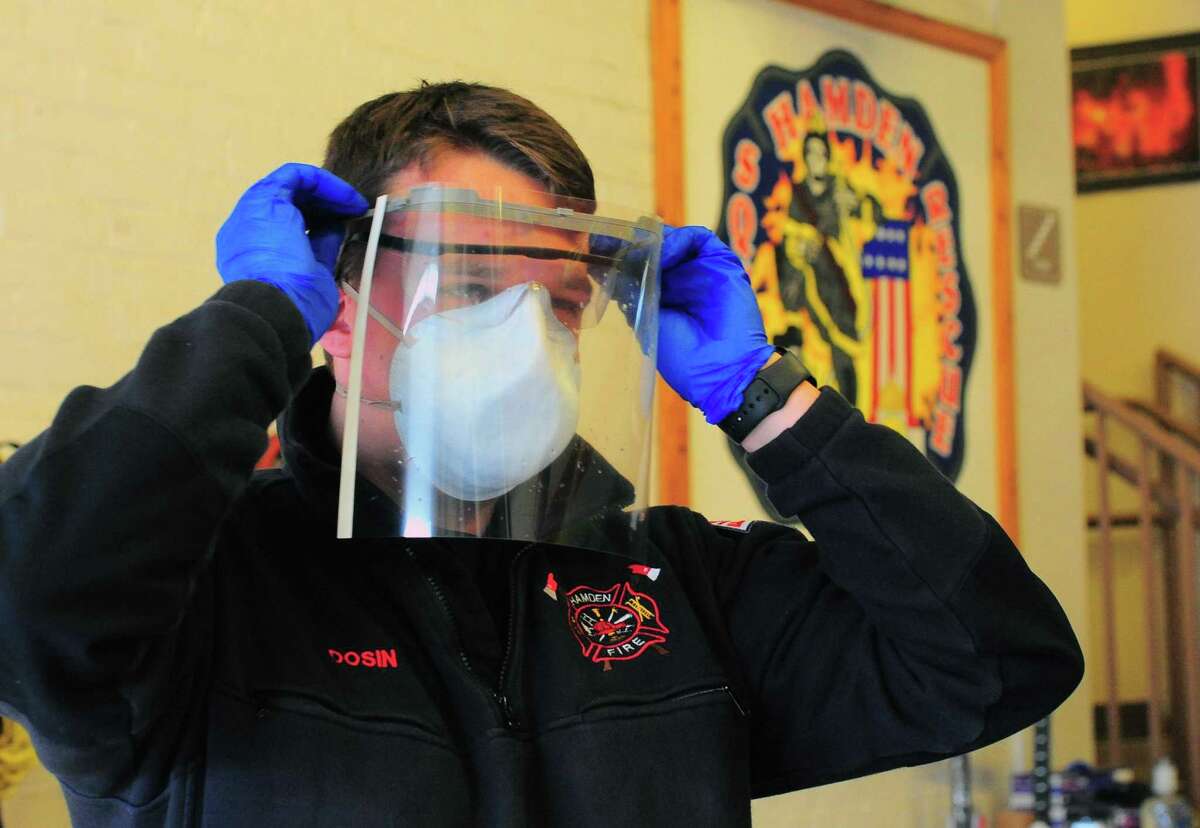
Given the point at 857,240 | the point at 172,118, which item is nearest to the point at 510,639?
the point at 172,118

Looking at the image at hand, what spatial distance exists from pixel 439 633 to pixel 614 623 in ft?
0.61

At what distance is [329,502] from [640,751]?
13.2 inches

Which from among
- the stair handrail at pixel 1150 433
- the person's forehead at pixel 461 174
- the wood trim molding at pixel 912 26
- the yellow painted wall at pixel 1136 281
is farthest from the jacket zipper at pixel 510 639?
the yellow painted wall at pixel 1136 281

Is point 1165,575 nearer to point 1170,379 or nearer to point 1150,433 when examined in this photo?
point 1150,433

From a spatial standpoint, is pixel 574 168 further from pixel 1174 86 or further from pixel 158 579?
pixel 1174 86

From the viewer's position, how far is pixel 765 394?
1239 millimetres

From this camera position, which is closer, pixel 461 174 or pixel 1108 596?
pixel 461 174

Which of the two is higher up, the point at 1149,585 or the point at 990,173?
the point at 990,173

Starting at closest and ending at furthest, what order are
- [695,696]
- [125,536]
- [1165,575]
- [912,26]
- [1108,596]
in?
[125,536] < [695,696] < [912,26] < [1108,596] < [1165,575]

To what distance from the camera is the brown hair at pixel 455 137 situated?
1233 mm

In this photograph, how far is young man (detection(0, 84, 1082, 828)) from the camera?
88 cm

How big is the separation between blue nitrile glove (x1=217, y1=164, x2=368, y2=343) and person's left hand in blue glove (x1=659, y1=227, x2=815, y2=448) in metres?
0.33

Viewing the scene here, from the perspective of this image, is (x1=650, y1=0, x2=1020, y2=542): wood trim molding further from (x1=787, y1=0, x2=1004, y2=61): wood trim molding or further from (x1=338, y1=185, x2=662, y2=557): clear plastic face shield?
(x1=338, y1=185, x2=662, y2=557): clear plastic face shield

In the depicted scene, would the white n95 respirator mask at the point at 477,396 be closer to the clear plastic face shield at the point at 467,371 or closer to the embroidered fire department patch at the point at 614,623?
the clear plastic face shield at the point at 467,371
